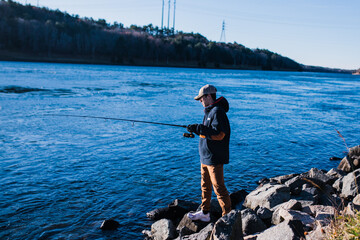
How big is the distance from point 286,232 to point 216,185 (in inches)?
41.3

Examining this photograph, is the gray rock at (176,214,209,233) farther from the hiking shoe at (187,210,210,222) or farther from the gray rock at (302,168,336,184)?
the gray rock at (302,168,336,184)

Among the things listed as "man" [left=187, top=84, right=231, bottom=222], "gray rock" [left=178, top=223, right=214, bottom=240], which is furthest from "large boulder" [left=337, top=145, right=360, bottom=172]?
"gray rock" [left=178, top=223, right=214, bottom=240]

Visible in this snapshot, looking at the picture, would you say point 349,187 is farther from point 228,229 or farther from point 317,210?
point 228,229

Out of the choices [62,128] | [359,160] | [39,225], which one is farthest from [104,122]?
[359,160]

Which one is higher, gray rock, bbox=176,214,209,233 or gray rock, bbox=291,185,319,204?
gray rock, bbox=291,185,319,204

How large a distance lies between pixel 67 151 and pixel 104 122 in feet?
15.2

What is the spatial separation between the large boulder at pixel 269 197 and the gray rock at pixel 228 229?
2.07 m

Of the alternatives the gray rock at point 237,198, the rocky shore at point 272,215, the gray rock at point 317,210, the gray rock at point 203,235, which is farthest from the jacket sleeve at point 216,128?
the gray rock at point 237,198

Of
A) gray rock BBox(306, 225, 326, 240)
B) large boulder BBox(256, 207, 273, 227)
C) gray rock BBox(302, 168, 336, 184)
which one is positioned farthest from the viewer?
gray rock BBox(302, 168, 336, 184)

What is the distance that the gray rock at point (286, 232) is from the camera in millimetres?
3670

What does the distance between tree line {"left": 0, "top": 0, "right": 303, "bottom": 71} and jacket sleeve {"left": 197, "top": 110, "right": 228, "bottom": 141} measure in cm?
7817

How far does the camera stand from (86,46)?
86.6m

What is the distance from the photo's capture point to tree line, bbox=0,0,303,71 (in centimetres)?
7650

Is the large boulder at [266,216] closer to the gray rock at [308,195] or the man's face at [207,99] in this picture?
the gray rock at [308,195]
